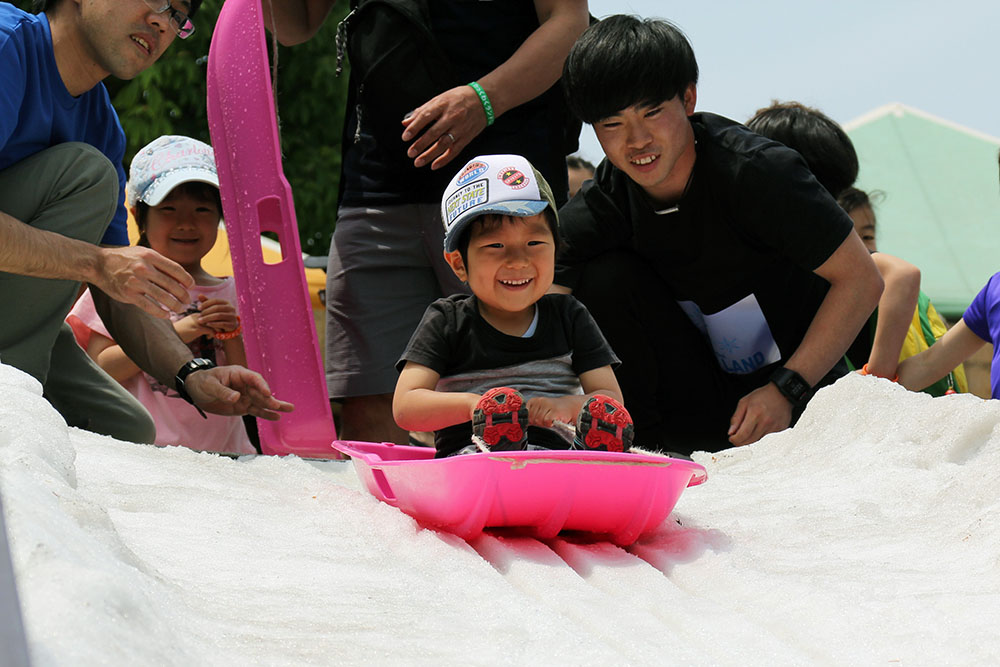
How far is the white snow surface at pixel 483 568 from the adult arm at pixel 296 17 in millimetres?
1285

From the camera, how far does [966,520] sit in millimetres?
1366

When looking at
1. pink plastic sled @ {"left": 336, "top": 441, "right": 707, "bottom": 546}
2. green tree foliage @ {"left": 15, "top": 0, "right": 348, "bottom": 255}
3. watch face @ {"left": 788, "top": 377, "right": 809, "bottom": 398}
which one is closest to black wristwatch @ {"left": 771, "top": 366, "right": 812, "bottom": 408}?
watch face @ {"left": 788, "top": 377, "right": 809, "bottom": 398}

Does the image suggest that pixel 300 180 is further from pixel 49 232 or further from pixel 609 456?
pixel 609 456

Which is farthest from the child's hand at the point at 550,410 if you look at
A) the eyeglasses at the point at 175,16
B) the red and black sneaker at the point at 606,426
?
the eyeglasses at the point at 175,16

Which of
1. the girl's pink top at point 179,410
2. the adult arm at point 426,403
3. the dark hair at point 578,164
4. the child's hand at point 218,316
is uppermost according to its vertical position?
the dark hair at point 578,164

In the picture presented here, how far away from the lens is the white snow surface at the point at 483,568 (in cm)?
73

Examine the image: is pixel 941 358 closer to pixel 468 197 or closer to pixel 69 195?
pixel 468 197

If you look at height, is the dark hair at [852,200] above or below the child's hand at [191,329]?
above

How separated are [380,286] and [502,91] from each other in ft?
1.69

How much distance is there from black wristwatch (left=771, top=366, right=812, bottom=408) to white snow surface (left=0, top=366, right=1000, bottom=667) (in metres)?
0.39

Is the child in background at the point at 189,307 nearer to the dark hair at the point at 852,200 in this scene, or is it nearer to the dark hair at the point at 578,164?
the dark hair at the point at 852,200

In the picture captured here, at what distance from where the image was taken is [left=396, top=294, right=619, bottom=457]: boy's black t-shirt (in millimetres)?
1782

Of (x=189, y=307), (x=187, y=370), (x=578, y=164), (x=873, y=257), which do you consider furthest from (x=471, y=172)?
(x=578, y=164)

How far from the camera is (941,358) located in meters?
2.55
